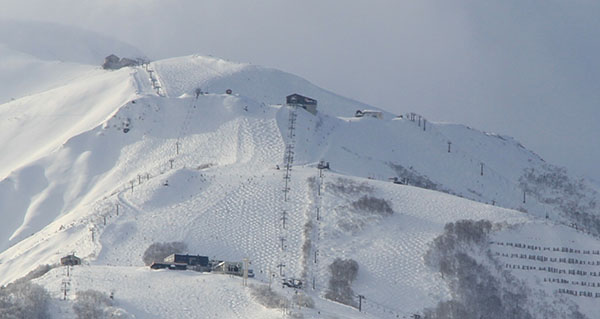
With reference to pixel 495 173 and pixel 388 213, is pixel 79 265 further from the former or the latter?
pixel 495 173

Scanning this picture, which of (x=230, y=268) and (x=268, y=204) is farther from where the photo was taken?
(x=268, y=204)

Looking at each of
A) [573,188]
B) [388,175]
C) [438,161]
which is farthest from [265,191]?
[573,188]

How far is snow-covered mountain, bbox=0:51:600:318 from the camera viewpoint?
136750 mm

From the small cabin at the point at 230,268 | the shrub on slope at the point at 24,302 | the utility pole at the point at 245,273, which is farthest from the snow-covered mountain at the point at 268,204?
the small cabin at the point at 230,268

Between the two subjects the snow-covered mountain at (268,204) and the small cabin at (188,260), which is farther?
the small cabin at (188,260)

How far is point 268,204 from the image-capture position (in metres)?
155

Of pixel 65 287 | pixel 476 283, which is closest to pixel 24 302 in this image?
pixel 65 287

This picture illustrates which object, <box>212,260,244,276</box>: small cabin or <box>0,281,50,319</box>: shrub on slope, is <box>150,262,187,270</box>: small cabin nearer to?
<box>212,260,244,276</box>: small cabin

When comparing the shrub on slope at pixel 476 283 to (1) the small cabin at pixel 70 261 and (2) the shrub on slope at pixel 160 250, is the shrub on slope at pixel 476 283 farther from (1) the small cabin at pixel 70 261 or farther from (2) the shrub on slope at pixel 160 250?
(1) the small cabin at pixel 70 261

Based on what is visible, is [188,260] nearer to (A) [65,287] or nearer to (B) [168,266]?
(B) [168,266]

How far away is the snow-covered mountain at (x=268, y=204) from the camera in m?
137

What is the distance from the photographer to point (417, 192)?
161 meters

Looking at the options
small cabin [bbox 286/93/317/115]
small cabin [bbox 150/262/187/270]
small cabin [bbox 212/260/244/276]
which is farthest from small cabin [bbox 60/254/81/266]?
small cabin [bbox 286/93/317/115]

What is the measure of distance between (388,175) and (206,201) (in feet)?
85.4
